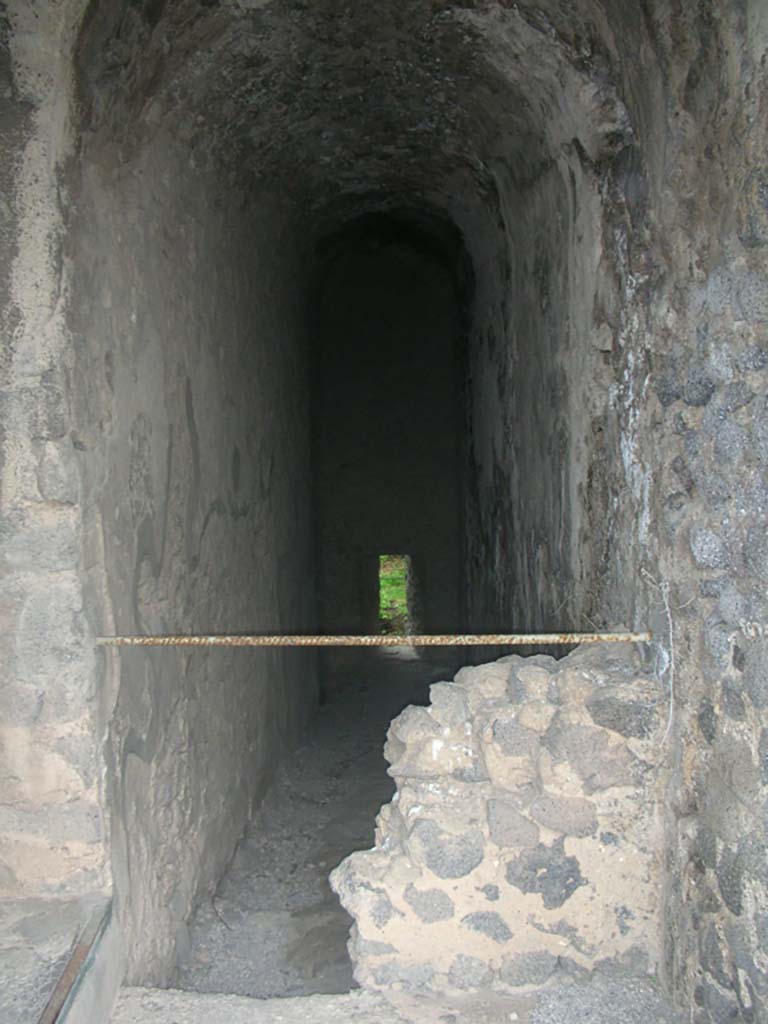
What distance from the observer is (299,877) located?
3537 millimetres

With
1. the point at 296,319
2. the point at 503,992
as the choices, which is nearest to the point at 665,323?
the point at 503,992

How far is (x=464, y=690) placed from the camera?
7.50ft

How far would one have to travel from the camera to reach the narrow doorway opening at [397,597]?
292 inches

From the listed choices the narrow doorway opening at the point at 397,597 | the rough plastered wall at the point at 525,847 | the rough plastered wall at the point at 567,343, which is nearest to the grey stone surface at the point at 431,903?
the rough plastered wall at the point at 525,847

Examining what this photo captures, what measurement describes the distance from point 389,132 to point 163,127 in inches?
52.6

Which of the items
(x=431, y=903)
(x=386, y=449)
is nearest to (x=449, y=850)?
(x=431, y=903)

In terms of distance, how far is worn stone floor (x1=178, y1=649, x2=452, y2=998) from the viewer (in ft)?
9.43

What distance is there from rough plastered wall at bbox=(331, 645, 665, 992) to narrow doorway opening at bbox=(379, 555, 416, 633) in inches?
195

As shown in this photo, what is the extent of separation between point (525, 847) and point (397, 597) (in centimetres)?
709

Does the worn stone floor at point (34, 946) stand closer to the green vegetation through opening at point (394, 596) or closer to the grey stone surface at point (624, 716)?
the grey stone surface at point (624, 716)

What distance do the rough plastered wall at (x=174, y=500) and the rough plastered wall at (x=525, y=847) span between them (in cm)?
73

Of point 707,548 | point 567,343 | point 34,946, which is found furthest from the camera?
point 567,343

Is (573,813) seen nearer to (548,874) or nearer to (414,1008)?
(548,874)

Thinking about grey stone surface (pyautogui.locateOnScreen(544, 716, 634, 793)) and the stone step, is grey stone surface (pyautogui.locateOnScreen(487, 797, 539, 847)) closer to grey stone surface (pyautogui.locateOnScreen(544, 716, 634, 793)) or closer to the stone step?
grey stone surface (pyautogui.locateOnScreen(544, 716, 634, 793))
